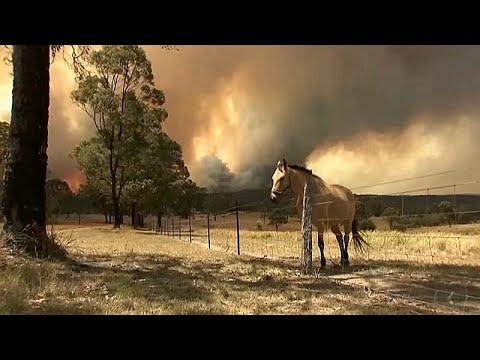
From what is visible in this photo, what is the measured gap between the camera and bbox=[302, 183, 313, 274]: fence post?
6957 mm

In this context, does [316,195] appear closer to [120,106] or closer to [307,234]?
[307,234]

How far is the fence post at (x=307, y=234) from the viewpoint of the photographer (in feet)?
22.8

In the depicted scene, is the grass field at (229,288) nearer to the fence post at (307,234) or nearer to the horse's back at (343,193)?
the fence post at (307,234)

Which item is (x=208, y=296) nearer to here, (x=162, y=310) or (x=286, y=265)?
(x=162, y=310)

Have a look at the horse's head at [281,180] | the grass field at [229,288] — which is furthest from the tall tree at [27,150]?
the horse's head at [281,180]

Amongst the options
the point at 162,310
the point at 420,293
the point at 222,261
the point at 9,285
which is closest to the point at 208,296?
the point at 162,310

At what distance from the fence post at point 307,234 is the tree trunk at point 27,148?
4139mm

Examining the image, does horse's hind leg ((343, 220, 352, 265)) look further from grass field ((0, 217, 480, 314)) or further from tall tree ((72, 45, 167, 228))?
tall tree ((72, 45, 167, 228))

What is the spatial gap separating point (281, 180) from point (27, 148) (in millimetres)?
4398
